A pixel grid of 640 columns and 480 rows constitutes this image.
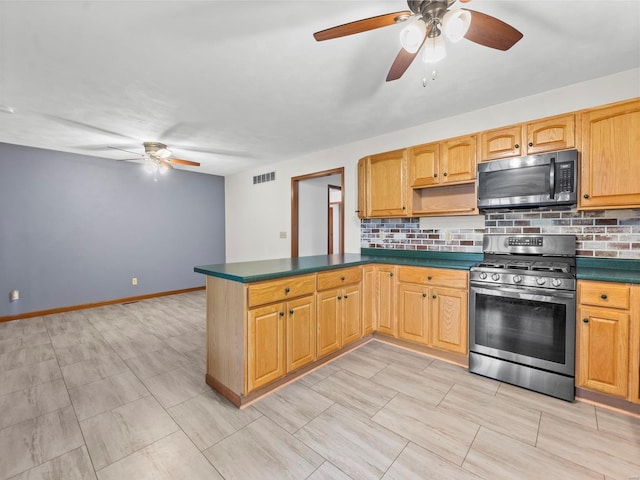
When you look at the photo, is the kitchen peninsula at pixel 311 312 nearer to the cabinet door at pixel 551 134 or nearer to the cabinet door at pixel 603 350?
the cabinet door at pixel 603 350

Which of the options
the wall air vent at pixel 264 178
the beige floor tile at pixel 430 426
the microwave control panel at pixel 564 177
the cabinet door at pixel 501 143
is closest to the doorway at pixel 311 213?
the wall air vent at pixel 264 178

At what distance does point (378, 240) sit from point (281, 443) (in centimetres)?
255

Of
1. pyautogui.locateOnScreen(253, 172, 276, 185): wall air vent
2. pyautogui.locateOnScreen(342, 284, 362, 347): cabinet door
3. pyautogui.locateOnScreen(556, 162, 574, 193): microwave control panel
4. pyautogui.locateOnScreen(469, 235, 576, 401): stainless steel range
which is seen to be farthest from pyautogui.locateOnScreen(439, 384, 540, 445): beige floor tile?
pyautogui.locateOnScreen(253, 172, 276, 185): wall air vent

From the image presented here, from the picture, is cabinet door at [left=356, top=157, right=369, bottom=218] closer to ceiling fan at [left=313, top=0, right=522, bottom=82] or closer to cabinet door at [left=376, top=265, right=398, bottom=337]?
cabinet door at [left=376, top=265, right=398, bottom=337]

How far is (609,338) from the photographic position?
1954 millimetres

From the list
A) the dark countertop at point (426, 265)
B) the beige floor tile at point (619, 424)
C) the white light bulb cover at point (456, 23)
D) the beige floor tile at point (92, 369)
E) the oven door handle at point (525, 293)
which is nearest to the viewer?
the white light bulb cover at point (456, 23)

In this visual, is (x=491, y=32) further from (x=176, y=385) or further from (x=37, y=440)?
(x=37, y=440)

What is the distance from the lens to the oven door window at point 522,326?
6.96ft

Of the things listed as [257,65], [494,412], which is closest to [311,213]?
[257,65]

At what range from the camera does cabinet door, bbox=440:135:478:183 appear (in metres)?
2.72

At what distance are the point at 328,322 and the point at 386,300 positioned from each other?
79cm

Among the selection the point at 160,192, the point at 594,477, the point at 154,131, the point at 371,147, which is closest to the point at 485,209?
the point at 371,147

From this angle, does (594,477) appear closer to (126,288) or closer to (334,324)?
(334,324)

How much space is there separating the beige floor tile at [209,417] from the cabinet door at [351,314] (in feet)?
3.76
